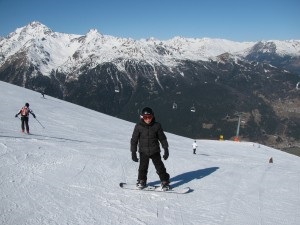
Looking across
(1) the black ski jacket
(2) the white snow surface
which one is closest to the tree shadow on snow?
(2) the white snow surface

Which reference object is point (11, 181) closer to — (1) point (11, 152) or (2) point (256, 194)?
(1) point (11, 152)

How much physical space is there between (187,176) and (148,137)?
4.17 metres

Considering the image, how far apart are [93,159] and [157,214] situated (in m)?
6.47

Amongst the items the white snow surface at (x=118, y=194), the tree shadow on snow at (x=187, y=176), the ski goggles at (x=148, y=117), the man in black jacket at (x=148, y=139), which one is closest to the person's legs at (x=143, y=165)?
the man in black jacket at (x=148, y=139)

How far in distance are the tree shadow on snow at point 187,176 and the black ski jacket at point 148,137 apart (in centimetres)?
187

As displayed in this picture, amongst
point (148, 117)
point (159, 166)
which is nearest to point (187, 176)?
point (159, 166)

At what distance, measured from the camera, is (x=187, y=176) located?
13.8 metres

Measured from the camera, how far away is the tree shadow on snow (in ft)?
40.1

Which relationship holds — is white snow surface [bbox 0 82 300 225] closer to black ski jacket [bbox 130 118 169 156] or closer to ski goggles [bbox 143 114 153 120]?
black ski jacket [bbox 130 118 169 156]

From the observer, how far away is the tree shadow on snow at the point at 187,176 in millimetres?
12234

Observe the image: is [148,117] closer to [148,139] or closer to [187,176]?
[148,139]

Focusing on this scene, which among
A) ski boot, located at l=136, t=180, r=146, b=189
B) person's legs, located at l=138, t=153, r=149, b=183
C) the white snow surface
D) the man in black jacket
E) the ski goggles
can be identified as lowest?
the white snow surface

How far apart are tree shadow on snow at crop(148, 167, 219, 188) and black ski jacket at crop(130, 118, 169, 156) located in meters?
1.87

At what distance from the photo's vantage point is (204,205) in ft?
32.5
